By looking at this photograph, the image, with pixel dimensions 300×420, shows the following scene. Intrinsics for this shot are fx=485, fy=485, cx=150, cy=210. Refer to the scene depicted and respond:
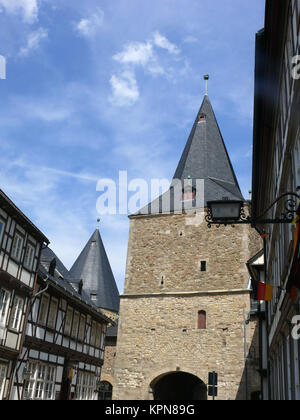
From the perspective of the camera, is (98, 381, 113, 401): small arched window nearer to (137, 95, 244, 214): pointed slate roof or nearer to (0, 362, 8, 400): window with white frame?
(137, 95, 244, 214): pointed slate roof

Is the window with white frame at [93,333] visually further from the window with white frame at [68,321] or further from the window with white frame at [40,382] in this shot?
the window with white frame at [40,382]

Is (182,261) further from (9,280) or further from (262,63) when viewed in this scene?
(262,63)

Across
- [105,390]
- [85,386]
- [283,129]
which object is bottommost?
[85,386]

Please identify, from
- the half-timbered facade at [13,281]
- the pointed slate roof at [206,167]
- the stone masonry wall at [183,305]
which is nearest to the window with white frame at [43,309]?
the half-timbered facade at [13,281]

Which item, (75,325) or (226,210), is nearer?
(226,210)

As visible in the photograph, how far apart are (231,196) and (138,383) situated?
1031cm

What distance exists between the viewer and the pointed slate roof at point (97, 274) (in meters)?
36.8

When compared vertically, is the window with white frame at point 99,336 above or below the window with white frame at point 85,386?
above

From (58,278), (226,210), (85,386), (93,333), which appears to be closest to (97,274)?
(93,333)

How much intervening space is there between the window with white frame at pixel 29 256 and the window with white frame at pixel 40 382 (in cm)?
291

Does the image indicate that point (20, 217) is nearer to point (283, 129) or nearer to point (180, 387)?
point (283, 129)

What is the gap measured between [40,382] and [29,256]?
406 cm

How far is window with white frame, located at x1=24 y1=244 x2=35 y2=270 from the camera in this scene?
14.1 metres

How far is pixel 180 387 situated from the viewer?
2430 cm
